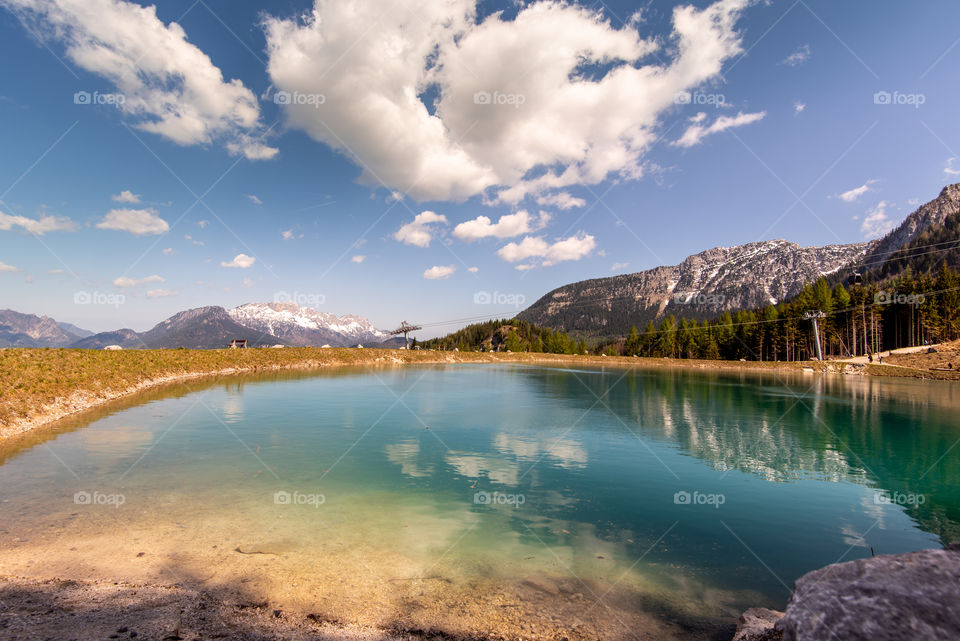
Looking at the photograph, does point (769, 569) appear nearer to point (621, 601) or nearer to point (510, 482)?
point (621, 601)

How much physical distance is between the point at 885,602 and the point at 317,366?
286 feet

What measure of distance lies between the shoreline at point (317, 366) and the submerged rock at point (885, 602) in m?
32.0

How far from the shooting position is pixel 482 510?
13.3 metres

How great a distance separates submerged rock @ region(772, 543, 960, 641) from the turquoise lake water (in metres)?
3.26

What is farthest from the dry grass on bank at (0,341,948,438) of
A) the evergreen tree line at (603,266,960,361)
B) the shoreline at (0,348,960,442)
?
the evergreen tree line at (603,266,960,361)

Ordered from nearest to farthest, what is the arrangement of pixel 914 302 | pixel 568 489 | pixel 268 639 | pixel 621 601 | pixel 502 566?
pixel 268 639, pixel 621 601, pixel 502 566, pixel 568 489, pixel 914 302

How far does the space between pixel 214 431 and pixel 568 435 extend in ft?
68.4

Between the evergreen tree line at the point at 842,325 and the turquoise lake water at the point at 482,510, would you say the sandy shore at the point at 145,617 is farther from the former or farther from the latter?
the evergreen tree line at the point at 842,325

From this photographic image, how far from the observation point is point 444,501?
45.9 feet

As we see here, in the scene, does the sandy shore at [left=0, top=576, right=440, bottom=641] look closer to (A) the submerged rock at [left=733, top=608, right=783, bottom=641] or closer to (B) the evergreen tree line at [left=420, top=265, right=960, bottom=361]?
(A) the submerged rock at [left=733, top=608, right=783, bottom=641]

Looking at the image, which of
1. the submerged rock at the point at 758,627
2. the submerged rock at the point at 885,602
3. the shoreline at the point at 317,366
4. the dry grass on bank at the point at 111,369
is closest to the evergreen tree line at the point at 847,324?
the dry grass on bank at the point at 111,369

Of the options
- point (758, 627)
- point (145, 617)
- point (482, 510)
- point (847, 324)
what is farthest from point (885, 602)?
point (847, 324)

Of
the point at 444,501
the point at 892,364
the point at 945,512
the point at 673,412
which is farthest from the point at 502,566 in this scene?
the point at 892,364

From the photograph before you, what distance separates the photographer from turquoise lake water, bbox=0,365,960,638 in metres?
8.59
